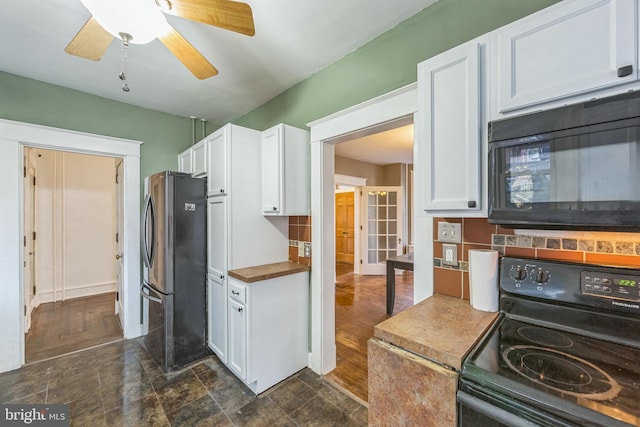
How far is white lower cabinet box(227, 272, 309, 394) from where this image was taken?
78.9 inches

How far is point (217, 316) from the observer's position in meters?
2.40

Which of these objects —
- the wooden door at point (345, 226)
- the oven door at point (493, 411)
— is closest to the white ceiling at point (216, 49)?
the oven door at point (493, 411)

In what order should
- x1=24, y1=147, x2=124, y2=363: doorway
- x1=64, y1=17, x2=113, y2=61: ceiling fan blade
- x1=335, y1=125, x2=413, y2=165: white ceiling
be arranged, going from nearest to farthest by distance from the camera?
1. x1=64, y1=17, x2=113, y2=61: ceiling fan blade
2. x1=24, y1=147, x2=124, y2=363: doorway
3. x1=335, y1=125, x2=413, y2=165: white ceiling

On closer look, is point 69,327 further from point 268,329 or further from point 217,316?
point 268,329

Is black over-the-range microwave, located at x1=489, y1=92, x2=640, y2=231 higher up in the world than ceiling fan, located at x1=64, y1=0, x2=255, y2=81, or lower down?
lower down

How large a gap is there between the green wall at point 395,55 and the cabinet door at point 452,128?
423 millimetres

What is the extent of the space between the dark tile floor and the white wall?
2.36 m

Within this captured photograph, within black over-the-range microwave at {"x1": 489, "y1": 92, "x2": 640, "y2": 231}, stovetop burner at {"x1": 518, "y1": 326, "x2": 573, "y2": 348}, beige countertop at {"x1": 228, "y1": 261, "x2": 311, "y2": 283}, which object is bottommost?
beige countertop at {"x1": 228, "y1": 261, "x2": 311, "y2": 283}

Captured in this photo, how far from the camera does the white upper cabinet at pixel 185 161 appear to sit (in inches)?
119

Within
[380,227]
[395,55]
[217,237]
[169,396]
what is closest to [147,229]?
[217,237]

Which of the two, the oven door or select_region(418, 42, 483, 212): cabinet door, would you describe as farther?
select_region(418, 42, 483, 212): cabinet door

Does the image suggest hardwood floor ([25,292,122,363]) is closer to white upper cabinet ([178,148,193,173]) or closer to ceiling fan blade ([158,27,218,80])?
white upper cabinet ([178,148,193,173])

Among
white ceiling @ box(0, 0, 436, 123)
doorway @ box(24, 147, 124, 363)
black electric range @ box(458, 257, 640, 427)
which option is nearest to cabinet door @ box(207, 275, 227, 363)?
doorway @ box(24, 147, 124, 363)

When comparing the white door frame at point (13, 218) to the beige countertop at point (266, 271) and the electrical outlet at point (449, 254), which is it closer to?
the beige countertop at point (266, 271)
